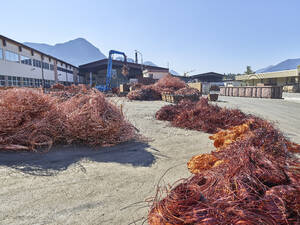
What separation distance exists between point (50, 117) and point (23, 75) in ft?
96.5

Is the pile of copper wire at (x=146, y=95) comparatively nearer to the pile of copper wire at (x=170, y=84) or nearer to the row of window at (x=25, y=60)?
the pile of copper wire at (x=170, y=84)

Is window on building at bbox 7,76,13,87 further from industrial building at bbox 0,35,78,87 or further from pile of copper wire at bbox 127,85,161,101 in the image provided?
pile of copper wire at bbox 127,85,161,101

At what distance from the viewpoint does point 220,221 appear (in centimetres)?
164

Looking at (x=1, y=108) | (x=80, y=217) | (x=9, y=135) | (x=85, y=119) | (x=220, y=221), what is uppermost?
(x=1, y=108)

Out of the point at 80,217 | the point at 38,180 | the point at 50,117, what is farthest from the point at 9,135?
the point at 80,217

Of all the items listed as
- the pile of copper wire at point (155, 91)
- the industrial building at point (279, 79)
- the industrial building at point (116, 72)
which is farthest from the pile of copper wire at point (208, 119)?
the industrial building at point (279, 79)

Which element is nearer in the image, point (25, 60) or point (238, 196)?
point (238, 196)

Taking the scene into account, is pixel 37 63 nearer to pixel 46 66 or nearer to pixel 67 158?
pixel 46 66

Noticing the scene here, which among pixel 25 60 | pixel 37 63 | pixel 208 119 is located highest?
pixel 37 63

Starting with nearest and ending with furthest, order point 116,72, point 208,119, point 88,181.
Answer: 1. point 88,181
2. point 208,119
3. point 116,72

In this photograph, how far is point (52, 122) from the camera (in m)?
4.71

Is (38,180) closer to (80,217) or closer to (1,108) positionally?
(80,217)

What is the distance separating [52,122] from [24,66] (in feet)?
98.2

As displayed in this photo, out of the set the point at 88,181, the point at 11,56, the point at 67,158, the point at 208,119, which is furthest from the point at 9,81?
the point at 88,181
